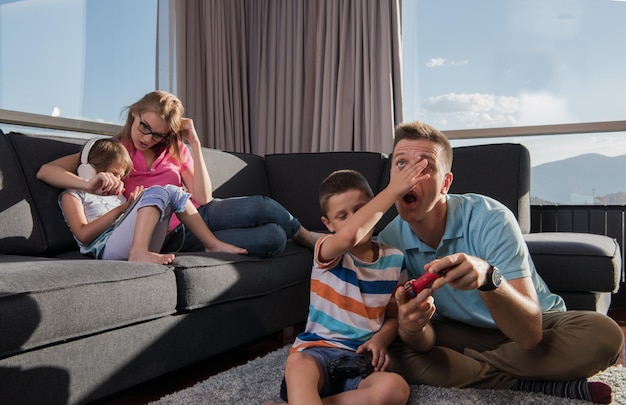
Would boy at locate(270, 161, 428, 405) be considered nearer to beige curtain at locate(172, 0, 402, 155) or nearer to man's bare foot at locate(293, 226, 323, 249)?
man's bare foot at locate(293, 226, 323, 249)

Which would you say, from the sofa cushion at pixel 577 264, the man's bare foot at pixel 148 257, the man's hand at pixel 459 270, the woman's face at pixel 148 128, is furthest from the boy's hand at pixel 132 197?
the sofa cushion at pixel 577 264

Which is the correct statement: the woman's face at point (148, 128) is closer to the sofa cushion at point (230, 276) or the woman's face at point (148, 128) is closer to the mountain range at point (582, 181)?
the sofa cushion at point (230, 276)

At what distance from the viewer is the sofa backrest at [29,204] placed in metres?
2.00

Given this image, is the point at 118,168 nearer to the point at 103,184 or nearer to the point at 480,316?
the point at 103,184

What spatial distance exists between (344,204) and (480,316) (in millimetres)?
488

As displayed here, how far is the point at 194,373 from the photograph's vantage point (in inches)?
77.5

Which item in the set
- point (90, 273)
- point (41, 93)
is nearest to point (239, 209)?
point (90, 273)

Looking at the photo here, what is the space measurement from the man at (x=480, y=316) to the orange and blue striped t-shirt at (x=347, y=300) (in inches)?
3.8

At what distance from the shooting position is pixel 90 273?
4.85 ft

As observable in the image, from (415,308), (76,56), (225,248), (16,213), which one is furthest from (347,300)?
(76,56)

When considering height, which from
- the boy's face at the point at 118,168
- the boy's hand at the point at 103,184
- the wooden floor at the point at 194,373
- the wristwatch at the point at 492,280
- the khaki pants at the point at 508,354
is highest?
the boy's face at the point at 118,168

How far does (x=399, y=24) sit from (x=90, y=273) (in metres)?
2.96

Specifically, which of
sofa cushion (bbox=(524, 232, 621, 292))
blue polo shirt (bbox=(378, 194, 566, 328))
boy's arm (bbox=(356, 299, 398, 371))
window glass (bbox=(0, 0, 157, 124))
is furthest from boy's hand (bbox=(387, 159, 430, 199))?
window glass (bbox=(0, 0, 157, 124))

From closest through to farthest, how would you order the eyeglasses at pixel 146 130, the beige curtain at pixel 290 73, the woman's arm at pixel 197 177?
the eyeglasses at pixel 146 130 → the woman's arm at pixel 197 177 → the beige curtain at pixel 290 73
